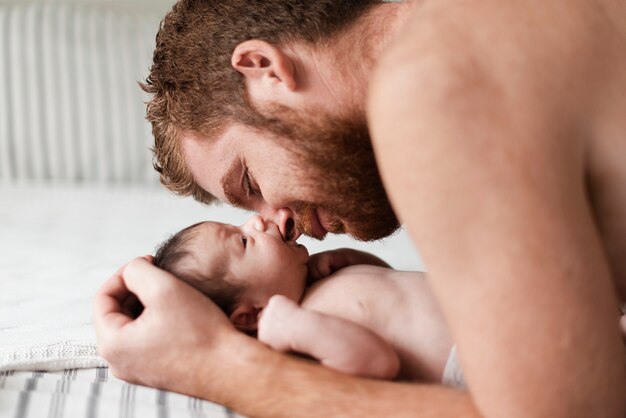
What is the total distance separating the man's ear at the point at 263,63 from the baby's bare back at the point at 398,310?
0.32m

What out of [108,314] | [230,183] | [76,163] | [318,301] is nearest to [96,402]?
[108,314]

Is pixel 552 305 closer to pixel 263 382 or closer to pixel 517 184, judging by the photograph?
pixel 517 184

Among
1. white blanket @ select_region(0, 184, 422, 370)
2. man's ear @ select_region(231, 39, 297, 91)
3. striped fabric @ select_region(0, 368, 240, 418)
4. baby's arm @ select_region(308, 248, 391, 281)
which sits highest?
man's ear @ select_region(231, 39, 297, 91)

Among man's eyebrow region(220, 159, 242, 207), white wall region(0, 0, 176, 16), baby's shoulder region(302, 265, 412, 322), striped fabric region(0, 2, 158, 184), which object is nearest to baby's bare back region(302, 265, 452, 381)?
baby's shoulder region(302, 265, 412, 322)

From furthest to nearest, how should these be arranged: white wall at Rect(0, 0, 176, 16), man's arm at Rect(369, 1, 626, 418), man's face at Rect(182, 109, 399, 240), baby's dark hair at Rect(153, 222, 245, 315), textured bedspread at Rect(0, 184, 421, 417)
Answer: white wall at Rect(0, 0, 176, 16)
man's face at Rect(182, 109, 399, 240)
baby's dark hair at Rect(153, 222, 245, 315)
textured bedspread at Rect(0, 184, 421, 417)
man's arm at Rect(369, 1, 626, 418)

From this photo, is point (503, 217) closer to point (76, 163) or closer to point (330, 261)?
point (330, 261)

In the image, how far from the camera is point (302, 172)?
1505 mm

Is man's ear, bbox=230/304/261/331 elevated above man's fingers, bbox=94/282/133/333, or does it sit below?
below

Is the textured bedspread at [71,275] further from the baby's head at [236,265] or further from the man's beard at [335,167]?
the man's beard at [335,167]

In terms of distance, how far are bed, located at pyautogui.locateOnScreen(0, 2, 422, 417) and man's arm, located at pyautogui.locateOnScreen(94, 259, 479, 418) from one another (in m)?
0.57

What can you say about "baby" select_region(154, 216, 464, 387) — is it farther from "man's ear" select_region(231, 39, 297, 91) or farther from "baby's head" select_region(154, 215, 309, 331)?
"man's ear" select_region(231, 39, 297, 91)

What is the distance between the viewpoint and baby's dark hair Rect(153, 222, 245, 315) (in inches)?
54.0

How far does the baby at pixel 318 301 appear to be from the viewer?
1228 millimetres

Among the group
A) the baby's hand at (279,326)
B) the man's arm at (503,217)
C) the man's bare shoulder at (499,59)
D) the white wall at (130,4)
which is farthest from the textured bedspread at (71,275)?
the white wall at (130,4)
